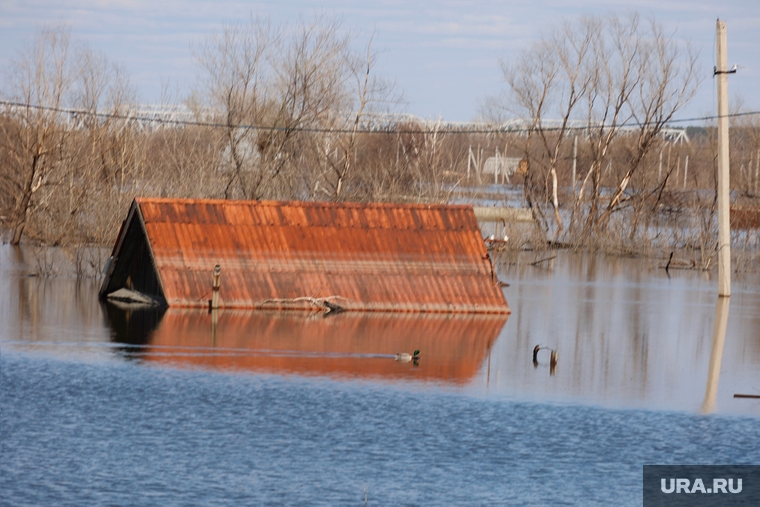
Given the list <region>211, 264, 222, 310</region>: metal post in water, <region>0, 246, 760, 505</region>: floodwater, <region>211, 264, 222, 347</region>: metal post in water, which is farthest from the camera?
<region>211, 264, 222, 310</region>: metal post in water

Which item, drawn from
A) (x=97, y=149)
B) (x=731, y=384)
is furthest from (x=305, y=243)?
(x=97, y=149)

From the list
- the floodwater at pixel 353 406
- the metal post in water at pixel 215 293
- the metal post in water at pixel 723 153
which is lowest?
the floodwater at pixel 353 406

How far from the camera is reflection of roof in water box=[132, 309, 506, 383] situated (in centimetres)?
1856

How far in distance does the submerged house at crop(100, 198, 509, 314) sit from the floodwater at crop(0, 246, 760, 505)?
88 centimetres

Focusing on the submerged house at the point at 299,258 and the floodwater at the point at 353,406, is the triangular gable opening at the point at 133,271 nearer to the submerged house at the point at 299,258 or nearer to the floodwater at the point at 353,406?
the submerged house at the point at 299,258

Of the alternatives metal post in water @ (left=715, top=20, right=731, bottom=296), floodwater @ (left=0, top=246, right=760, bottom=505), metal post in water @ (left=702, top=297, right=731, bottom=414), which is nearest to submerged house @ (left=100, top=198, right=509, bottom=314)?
floodwater @ (left=0, top=246, right=760, bottom=505)

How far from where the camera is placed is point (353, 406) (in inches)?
608

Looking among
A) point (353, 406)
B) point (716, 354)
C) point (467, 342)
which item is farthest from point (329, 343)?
point (716, 354)

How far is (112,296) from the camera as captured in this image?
27594 mm

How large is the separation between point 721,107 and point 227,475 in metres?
22.6

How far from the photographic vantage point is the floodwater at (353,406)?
38.7ft

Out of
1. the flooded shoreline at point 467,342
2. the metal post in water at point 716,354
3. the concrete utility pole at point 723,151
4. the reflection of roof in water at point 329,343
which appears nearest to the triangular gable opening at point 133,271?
the flooded shoreline at point 467,342

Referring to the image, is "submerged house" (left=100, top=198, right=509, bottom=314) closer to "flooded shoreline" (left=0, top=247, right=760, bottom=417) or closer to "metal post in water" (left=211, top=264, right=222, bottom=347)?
"metal post in water" (left=211, top=264, right=222, bottom=347)

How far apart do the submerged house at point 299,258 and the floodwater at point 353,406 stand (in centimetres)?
88
